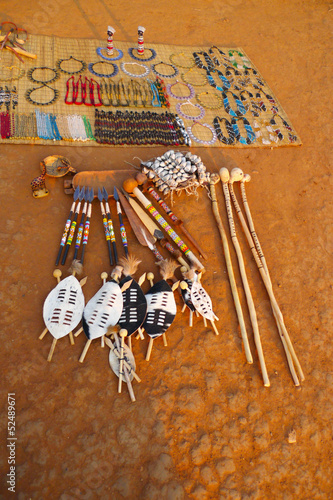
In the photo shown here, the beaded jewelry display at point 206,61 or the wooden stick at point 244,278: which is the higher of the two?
the beaded jewelry display at point 206,61

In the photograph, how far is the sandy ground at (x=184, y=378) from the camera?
2.55m

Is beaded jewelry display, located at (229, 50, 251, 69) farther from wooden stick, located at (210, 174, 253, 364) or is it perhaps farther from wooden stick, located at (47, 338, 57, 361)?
wooden stick, located at (47, 338, 57, 361)

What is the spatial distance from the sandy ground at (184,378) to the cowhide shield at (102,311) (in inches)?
7.2

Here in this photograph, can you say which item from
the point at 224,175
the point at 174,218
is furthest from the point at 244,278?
the point at 224,175

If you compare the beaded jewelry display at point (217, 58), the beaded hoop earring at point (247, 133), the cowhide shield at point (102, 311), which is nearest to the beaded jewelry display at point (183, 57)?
the beaded jewelry display at point (217, 58)

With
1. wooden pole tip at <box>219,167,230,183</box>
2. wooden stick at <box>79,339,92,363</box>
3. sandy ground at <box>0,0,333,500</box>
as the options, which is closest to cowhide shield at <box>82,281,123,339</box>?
wooden stick at <box>79,339,92,363</box>

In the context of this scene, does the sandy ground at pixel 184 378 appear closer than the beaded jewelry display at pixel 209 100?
Yes

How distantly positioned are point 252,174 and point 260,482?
369cm

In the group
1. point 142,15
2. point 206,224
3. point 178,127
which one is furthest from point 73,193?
point 142,15

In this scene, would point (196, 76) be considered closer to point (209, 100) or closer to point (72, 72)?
point (209, 100)

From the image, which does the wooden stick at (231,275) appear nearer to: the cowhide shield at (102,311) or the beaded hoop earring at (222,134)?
the beaded hoop earring at (222,134)

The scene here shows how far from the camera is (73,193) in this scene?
389cm

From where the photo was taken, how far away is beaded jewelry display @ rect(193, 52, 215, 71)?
5.98m

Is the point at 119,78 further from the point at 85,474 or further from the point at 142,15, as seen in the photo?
the point at 85,474
